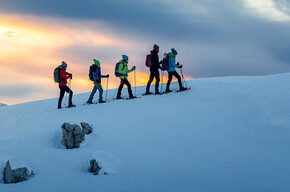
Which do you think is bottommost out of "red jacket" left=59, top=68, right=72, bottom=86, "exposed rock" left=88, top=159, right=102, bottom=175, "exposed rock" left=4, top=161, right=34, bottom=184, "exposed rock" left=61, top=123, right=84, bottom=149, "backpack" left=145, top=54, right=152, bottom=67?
"exposed rock" left=4, top=161, right=34, bottom=184

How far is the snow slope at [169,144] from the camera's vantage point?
320 inches

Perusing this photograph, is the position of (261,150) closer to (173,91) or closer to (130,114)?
(130,114)

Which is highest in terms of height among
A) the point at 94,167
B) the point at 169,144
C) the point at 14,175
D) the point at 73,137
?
the point at 73,137

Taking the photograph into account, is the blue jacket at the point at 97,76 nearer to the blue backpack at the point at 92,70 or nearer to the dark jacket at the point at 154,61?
the blue backpack at the point at 92,70

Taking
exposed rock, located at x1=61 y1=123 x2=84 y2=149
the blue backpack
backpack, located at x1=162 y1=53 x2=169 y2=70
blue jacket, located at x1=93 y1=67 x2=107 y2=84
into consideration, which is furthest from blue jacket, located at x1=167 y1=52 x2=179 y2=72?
exposed rock, located at x1=61 y1=123 x2=84 y2=149

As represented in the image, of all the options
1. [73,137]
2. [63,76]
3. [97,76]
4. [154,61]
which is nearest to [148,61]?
[154,61]

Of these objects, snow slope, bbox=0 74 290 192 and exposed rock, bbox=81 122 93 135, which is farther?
exposed rock, bbox=81 122 93 135

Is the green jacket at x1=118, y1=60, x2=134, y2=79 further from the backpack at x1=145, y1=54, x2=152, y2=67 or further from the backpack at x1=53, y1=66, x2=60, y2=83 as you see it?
the backpack at x1=53, y1=66, x2=60, y2=83

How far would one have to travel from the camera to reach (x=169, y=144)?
10.2m

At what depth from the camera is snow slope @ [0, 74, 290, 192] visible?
8.12m

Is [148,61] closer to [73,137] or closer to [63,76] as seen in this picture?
[63,76]

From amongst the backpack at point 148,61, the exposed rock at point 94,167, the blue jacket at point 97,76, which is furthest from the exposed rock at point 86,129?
the backpack at point 148,61

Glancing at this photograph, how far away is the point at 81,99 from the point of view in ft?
58.5

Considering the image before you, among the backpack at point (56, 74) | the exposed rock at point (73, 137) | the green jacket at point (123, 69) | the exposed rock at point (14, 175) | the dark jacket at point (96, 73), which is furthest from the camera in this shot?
the dark jacket at point (96, 73)
